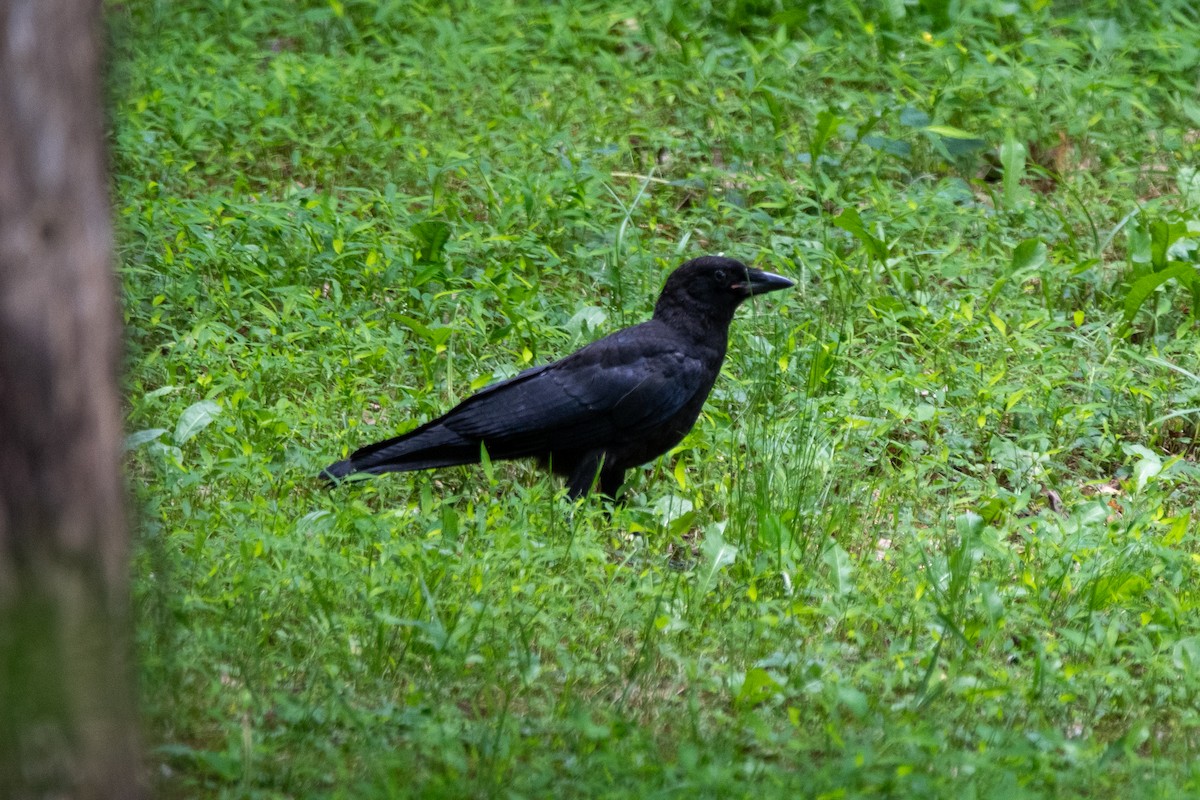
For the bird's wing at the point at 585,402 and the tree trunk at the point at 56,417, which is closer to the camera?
the tree trunk at the point at 56,417

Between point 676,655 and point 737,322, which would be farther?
point 737,322

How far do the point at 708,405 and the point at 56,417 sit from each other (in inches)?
150

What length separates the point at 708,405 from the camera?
564 centimetres

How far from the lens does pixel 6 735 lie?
2049 millimetres

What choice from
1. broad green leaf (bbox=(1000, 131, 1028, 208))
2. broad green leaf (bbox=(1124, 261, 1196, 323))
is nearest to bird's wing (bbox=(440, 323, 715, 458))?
broad green leaf (bbox=(1124, 261, 1196, 323))

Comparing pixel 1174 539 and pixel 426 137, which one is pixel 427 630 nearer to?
pixel 1174 539

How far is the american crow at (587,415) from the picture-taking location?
4.88 meters

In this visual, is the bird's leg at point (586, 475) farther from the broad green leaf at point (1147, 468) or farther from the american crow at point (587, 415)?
the broad green leaf at point (1147, 468)

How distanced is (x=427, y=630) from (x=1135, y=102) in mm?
5673

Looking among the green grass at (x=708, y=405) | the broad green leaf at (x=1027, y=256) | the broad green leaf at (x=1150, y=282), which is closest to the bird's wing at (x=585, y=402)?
the green grass at (x=708, y=405)

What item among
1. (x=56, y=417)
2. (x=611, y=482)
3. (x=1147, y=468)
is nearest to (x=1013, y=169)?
(x=1147, y=468)

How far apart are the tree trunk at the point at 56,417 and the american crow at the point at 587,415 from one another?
8.55 feet

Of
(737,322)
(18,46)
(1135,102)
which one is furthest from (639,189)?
(18,46)

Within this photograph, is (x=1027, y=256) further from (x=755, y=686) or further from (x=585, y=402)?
(x=755, y=686)
